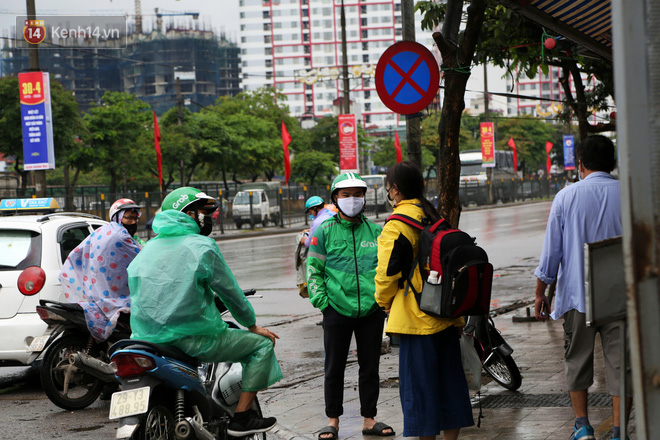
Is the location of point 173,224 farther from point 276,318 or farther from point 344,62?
point 344,62

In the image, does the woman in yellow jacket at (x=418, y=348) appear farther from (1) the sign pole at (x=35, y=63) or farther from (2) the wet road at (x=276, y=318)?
(1) the sign pole at (x=35, y=63)

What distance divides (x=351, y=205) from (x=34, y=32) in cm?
1592

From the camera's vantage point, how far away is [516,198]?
65250 mm

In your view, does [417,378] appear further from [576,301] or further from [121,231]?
[121,231]

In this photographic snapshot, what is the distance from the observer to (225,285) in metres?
4.57

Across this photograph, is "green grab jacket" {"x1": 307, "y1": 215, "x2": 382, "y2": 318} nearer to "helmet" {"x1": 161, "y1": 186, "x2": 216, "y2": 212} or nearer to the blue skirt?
the blue skirt

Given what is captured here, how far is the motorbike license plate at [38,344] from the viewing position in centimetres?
688

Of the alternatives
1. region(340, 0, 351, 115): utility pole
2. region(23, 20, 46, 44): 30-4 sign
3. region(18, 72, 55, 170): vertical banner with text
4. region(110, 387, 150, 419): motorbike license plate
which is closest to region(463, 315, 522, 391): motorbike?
region(110, 387, 150, 419): motorbike license plate

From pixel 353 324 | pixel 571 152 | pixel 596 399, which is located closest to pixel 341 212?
pixel 353 324

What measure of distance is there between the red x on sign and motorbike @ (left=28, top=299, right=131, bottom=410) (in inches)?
120

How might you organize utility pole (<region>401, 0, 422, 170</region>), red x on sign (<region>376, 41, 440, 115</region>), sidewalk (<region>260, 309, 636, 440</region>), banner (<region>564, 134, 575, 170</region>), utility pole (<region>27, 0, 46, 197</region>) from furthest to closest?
banner (<region>564, 134, 575, 170</region>) → utility pole (<region>27, 0, 46, 197</region>) → utility pole (<region>401, 0, 422, 170</region>) → red x on sign (<region>376, 41, 440, 115</region>) → sidewalk (<region>260, 309, 636, 440</region>)

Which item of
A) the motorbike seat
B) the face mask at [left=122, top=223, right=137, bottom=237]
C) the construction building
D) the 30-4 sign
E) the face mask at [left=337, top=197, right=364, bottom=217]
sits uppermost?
the construction building

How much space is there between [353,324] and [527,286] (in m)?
9.27

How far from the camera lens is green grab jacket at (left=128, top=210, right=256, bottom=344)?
4453mm
